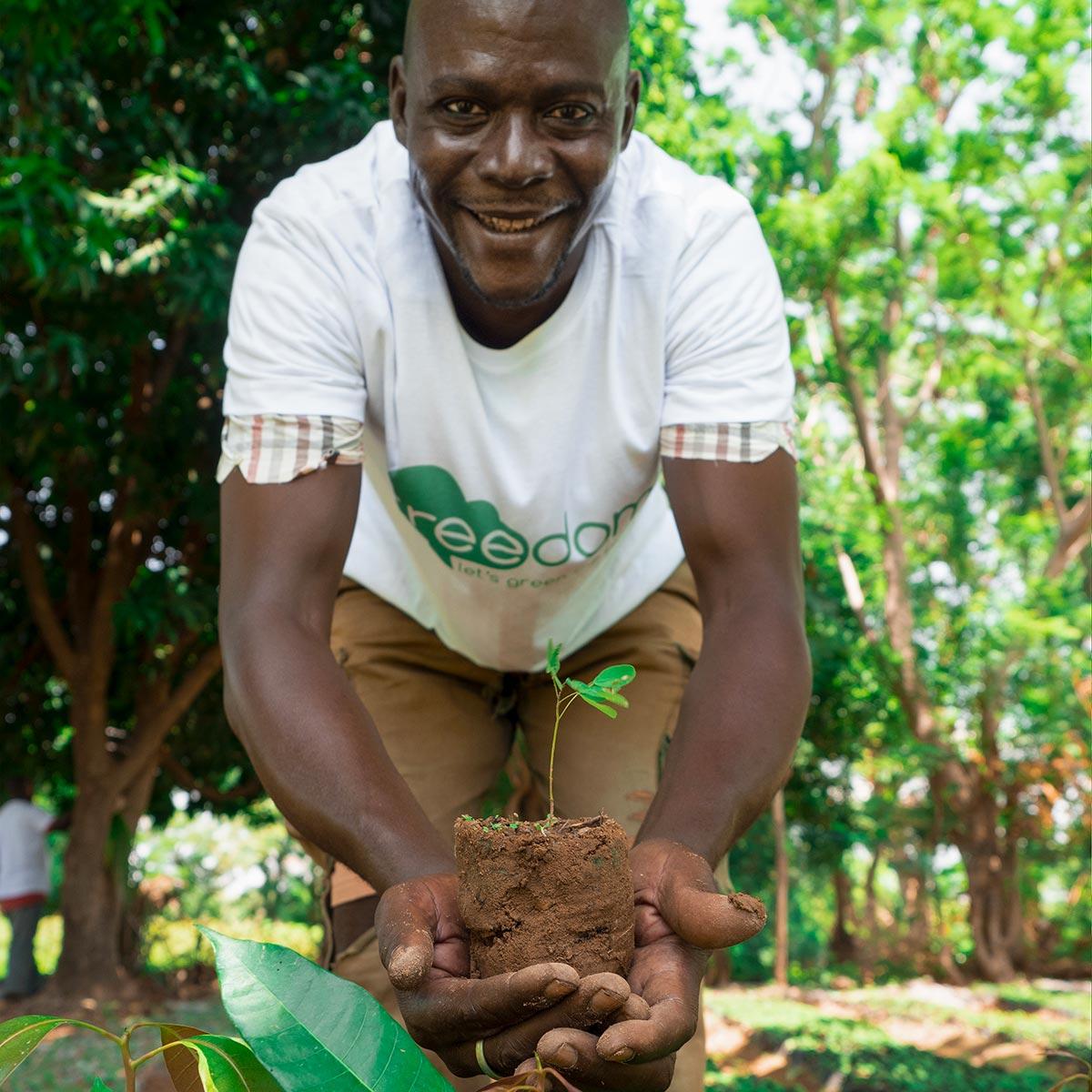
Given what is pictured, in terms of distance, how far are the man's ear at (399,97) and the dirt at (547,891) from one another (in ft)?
4.36

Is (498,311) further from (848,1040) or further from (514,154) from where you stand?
(848,1040)

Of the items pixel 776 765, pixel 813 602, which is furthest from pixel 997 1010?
pixel 776 765

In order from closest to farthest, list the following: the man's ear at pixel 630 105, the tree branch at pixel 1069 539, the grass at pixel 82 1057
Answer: the man's ear at pixel 630 105, the grass at pixel 82 1057, the tree branch at pixel 1069 539

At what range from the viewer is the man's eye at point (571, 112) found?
6.63 feet

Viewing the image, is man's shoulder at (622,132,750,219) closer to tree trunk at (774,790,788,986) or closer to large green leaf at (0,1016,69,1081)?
large green leaf at (0,1016,69,1081)

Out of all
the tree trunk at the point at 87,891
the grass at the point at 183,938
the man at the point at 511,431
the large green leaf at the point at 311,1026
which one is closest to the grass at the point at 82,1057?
the tree trunk at the point at 87,891

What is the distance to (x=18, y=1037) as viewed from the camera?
1100mm

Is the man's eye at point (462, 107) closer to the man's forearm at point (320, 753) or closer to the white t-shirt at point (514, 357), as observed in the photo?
the white t-shirt at point (514, 357)

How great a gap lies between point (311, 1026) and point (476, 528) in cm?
127

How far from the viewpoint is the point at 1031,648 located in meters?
11.2

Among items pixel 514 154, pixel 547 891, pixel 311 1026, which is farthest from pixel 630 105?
pixel 311 1026

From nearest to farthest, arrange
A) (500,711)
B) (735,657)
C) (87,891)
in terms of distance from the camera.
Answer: (735,657), (500,711), (87,891)

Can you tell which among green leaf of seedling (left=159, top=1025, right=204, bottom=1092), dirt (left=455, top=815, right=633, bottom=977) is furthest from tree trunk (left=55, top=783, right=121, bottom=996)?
green leaf of seedling (left=159, top=1025, right=204, bottom=1092)

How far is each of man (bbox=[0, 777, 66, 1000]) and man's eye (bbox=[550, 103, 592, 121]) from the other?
8182 mm
